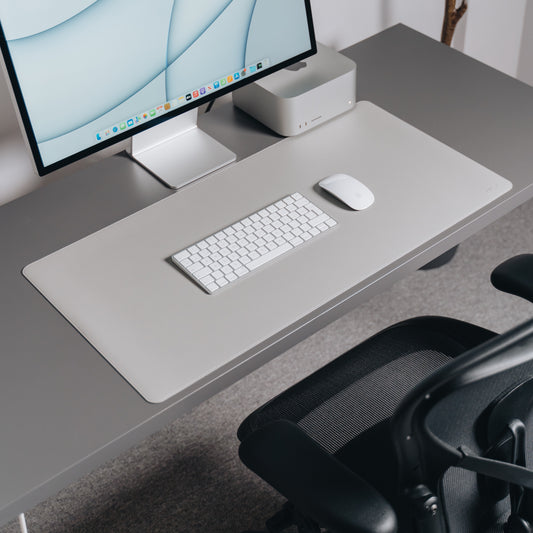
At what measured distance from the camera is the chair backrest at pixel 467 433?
2.65ft

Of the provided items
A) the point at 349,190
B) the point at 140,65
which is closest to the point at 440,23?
the point at 349,190

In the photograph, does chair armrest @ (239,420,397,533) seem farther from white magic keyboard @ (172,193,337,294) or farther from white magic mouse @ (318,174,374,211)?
white magic mouse @ (318,174,374,211)

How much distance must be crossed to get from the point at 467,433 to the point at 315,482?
0.65 ft

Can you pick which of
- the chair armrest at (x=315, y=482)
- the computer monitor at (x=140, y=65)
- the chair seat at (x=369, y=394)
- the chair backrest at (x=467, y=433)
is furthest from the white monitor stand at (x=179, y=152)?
the chair backrest at (x=467, y=433)

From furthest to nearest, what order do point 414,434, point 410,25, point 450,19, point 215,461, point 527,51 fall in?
point 527,51 → point 410,25 → point 450,19 → point 215,461 → point 414,434

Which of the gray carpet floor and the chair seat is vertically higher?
the chair seat

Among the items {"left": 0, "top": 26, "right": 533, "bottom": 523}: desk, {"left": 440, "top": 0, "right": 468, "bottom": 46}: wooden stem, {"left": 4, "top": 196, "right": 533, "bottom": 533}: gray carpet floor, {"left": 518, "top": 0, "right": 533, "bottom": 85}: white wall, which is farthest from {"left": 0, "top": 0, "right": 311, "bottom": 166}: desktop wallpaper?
{"left": 518, "top": 0, "right": 533, "bottom": 85}: white wall

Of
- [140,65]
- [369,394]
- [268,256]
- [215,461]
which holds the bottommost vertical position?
[215,461]

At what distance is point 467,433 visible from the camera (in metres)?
1.00

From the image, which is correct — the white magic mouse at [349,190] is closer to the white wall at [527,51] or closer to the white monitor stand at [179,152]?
the white monitor stand at [179,152]

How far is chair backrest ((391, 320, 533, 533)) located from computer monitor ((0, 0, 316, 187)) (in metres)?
0.69

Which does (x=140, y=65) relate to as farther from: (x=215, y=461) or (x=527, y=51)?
(x=527, y=51)

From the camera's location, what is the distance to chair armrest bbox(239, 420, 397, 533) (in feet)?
3.26

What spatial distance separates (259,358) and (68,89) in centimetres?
51
